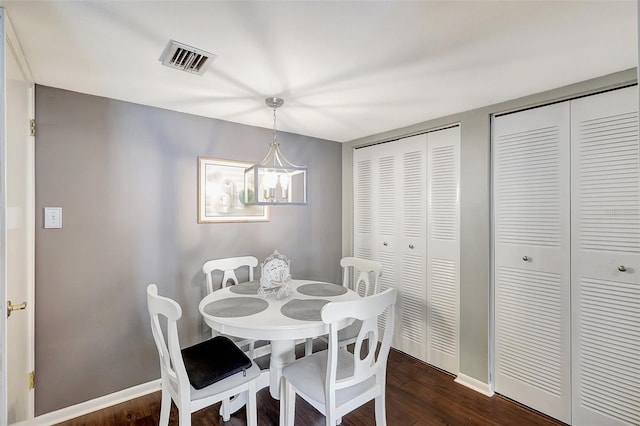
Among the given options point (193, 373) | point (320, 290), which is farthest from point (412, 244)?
point (193, 373)

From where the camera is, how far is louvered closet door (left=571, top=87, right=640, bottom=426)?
1724 mm

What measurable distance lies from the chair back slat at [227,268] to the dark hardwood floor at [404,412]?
0.88 m

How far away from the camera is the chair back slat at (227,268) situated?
8.03 ft

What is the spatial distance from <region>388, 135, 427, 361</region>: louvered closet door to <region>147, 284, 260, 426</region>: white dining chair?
1676mm

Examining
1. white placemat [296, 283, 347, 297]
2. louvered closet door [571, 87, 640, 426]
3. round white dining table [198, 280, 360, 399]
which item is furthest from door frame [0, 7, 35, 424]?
louvered closet door [571, 87, 640, 426]

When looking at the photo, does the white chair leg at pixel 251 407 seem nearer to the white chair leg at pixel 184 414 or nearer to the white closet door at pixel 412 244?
the white chair leg at pixel 184 414

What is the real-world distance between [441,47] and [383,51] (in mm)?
287

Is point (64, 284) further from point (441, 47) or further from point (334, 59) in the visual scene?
point (441, 47)

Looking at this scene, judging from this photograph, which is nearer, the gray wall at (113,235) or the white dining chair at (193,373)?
the white dining chair at (193,373)

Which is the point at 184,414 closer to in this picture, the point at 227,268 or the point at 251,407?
the point at 251,407

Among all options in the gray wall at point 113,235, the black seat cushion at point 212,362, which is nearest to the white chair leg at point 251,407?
the black seat cushion at point 212,362

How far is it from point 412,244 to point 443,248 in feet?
1.03

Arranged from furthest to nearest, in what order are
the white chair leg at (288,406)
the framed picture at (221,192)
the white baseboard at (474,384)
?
the framed picture at (221,192) → the white baseboard at (474,384) → the white chair leg at (288,406)

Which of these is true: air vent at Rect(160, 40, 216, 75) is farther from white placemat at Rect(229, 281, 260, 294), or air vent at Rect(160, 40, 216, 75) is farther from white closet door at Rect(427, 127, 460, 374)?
white closet door at Rect(427, 127, 460, 374)
